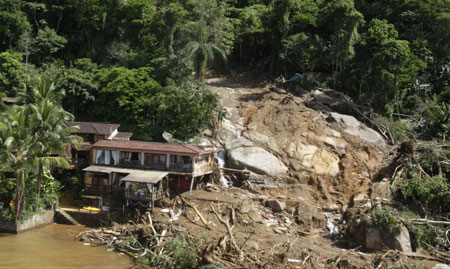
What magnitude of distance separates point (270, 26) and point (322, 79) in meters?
8.77

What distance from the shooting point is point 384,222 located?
26.1m

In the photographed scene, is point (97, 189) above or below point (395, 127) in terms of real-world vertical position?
below

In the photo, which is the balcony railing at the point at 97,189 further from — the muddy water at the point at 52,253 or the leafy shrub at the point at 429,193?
the leafy shrub at the point at 429,193

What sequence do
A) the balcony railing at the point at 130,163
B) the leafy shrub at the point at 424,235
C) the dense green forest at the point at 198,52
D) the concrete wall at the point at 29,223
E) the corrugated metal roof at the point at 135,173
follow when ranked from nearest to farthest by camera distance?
the leafy shrub at the point at 424,235 < the concrete wall at the point at 29,223 < the corrugated metal roof at the point at 135,173 < the balcony railing at the point at 130,163 < the dense green forest at the point at 198,52

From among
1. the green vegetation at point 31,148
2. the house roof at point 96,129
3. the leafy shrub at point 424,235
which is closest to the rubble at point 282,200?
the leafy shrub at point 424,235

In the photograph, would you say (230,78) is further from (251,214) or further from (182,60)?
(251,214)

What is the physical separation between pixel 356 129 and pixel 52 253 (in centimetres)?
2796

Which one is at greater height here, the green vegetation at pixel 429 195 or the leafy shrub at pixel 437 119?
the leafy shrub at pixel 437 119

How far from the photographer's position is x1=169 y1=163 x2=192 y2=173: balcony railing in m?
30.6

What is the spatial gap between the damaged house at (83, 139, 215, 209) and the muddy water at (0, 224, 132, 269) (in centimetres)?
419

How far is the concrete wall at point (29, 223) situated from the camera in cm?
2731

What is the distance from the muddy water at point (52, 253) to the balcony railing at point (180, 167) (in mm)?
7736

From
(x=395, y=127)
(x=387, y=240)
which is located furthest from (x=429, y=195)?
(x=395, y=127)

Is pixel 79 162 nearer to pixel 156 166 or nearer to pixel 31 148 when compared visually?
pixel 31 148
